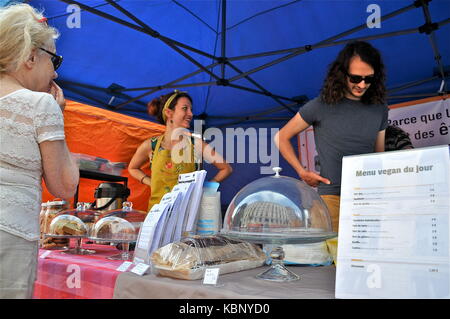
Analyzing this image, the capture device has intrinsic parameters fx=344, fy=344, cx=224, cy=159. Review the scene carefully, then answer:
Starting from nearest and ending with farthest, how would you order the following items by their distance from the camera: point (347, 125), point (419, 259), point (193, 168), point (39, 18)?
point (419, 259), point (39, 18), point (347, 125), point (193, 168)

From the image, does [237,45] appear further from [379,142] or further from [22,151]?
[22,151]

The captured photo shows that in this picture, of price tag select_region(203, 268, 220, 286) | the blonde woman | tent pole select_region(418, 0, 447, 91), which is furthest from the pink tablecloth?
tent pole select_region(418, 0, 447, 91)

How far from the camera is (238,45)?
369 centimetres

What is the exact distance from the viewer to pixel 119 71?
147 inches

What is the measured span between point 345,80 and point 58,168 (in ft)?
4.50

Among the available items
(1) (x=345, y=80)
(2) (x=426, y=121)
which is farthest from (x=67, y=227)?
(2) (x=426, y=121)

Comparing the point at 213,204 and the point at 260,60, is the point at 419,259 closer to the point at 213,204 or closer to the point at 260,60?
the point at 213,204

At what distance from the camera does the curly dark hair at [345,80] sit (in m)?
1.68

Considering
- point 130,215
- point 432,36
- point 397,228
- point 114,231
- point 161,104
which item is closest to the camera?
point 397,228

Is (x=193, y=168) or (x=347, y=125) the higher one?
(x=347, y=125)

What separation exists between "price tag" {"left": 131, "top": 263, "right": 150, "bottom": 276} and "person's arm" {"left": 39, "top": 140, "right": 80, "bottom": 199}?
276 mm

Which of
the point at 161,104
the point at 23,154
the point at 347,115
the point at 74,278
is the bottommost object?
the point at 74,278
